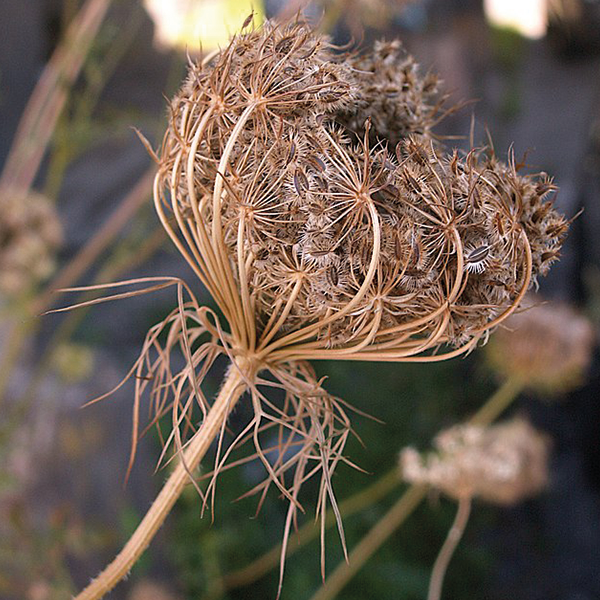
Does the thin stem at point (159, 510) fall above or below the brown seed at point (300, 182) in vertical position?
below

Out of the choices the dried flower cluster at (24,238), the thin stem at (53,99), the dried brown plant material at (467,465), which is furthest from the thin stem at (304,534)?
the thin stem at (53,99)

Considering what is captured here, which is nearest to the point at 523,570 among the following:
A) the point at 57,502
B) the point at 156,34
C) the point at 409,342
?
the point at 57,502

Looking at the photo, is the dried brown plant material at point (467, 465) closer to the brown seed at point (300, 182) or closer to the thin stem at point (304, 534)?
the thin stem at point (304, 534)

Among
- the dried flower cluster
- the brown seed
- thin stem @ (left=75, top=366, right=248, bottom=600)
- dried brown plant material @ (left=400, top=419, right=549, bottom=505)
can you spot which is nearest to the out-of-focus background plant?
the dried flower cluster

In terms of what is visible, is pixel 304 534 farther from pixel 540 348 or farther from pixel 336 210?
pixel 336 210

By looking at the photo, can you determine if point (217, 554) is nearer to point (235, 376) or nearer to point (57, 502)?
point (57, 502)

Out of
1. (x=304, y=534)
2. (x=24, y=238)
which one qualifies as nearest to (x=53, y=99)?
(x=24, y=238)
